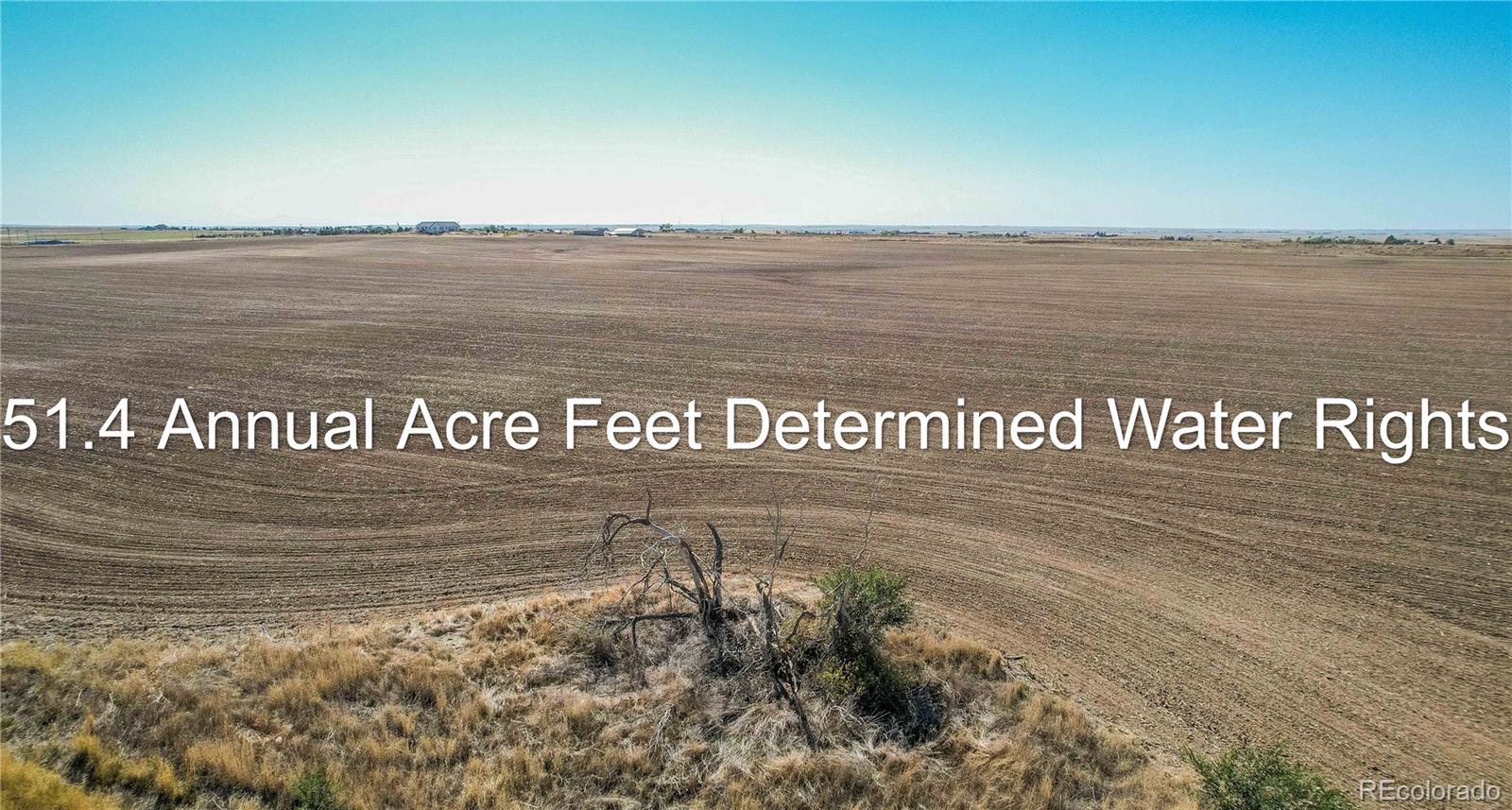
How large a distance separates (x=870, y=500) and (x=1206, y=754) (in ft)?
24.5

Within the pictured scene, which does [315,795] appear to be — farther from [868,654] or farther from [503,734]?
[868,654]

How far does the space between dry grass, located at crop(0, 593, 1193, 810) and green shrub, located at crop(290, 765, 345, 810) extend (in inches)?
5.5

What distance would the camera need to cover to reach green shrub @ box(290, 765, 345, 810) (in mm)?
7160

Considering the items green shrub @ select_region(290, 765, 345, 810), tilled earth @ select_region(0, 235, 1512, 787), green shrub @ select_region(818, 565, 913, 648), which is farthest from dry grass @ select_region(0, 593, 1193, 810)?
tilled earth @ select_region(0, 235, 1512, 787)

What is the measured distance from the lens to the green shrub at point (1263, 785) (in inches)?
272

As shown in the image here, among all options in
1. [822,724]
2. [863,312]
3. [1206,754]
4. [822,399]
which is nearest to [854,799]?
[822,724]

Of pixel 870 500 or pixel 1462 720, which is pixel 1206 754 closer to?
pixel 1462 720

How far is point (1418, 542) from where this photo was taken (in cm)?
1283

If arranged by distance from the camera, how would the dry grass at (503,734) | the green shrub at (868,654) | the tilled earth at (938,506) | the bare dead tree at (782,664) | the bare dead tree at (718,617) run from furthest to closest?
the tilled earth at (938,506) → the bare dead tree at (718,617) → the green shrub at (868,654) → the bare dead tree at (782,664) → the dry grass at (503,734)

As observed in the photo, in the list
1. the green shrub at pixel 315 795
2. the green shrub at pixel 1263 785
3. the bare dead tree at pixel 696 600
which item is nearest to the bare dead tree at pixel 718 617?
the bare dead tree at pixel 696 600

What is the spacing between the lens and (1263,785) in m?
7.14

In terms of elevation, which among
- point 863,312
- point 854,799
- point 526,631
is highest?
point 863,312

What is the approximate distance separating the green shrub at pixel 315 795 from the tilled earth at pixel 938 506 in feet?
12.8

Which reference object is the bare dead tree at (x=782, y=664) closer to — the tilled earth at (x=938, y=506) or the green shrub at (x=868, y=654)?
the green shrub at (x=868, y=654)
